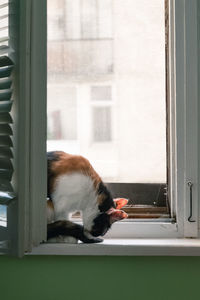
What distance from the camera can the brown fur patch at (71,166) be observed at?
4.89ft

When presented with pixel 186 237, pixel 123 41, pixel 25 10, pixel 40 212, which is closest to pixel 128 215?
pixel 186 237

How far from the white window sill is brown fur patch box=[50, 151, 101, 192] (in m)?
0.20

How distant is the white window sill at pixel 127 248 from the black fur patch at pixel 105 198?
4.7 inches

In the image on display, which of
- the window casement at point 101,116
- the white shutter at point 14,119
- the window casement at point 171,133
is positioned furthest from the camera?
the window casement at point 101,116

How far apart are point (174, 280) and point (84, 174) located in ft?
1.53

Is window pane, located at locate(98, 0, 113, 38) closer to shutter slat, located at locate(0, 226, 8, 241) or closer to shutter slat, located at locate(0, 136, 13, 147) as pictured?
shutter slat, located at locate(0, 136, 13, 147)

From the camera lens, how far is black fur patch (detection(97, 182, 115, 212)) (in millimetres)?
1494

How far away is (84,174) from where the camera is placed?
1491 millimetres

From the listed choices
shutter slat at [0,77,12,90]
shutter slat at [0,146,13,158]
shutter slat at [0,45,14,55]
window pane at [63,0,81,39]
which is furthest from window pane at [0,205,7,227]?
window pane at [63,0,81,39]

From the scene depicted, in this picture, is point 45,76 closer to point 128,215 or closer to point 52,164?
point 52,164

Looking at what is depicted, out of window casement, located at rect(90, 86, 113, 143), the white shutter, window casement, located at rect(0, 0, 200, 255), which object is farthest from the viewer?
window casement, located at rect(90, 86, 113, 143)

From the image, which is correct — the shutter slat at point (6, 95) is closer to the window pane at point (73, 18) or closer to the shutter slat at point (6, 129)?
the shutter slat at point (6, 129)

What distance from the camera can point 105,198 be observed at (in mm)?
1499

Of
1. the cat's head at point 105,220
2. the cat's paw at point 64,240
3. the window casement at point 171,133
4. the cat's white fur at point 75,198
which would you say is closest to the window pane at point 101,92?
the window casement at point 171,133
